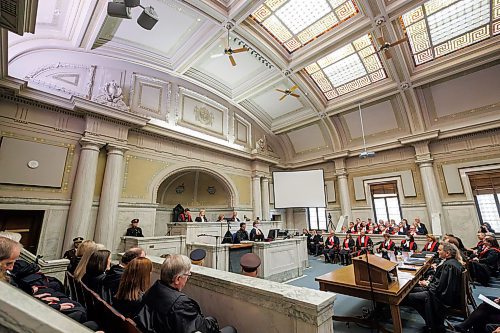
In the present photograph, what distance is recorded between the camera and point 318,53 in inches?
268

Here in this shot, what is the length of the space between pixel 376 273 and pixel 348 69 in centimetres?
724

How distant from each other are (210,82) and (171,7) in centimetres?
292

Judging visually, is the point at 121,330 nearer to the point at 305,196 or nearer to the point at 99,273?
the point at 99,273

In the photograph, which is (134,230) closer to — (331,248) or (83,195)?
(83,195)

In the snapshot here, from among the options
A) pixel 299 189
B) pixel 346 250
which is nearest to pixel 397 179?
pixel 299 189

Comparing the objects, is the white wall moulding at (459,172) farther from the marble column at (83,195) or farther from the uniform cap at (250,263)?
the marble column at (83,195)

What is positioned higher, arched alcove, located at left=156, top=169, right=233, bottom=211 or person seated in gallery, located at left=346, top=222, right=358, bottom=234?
arched alcove, located at left=156, top=169, right=233, bottom=211

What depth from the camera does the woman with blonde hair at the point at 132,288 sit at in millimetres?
1609

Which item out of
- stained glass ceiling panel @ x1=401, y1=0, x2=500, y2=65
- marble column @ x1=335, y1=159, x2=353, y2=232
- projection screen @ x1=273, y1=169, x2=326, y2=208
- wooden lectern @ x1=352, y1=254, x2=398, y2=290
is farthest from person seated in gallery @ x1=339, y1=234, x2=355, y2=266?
stained glass ceiling panel @ x1=401, y1=0, x2=500, y2=65

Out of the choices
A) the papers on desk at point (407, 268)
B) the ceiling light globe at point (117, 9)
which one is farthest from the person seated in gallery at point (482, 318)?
the ceiling light globe at point (117, 9)

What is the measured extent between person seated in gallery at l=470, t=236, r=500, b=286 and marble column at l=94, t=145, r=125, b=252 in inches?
313

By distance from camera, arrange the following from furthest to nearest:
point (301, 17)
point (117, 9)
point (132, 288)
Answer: point (301, 17)
point (117, 9)
point (132, 288)

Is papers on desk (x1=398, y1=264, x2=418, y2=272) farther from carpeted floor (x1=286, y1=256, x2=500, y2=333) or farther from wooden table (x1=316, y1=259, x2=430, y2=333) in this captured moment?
carpeted floor (x1=286, y1=256, x2=500, y2=333)

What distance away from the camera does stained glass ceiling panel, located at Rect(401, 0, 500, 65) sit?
5676 mm
